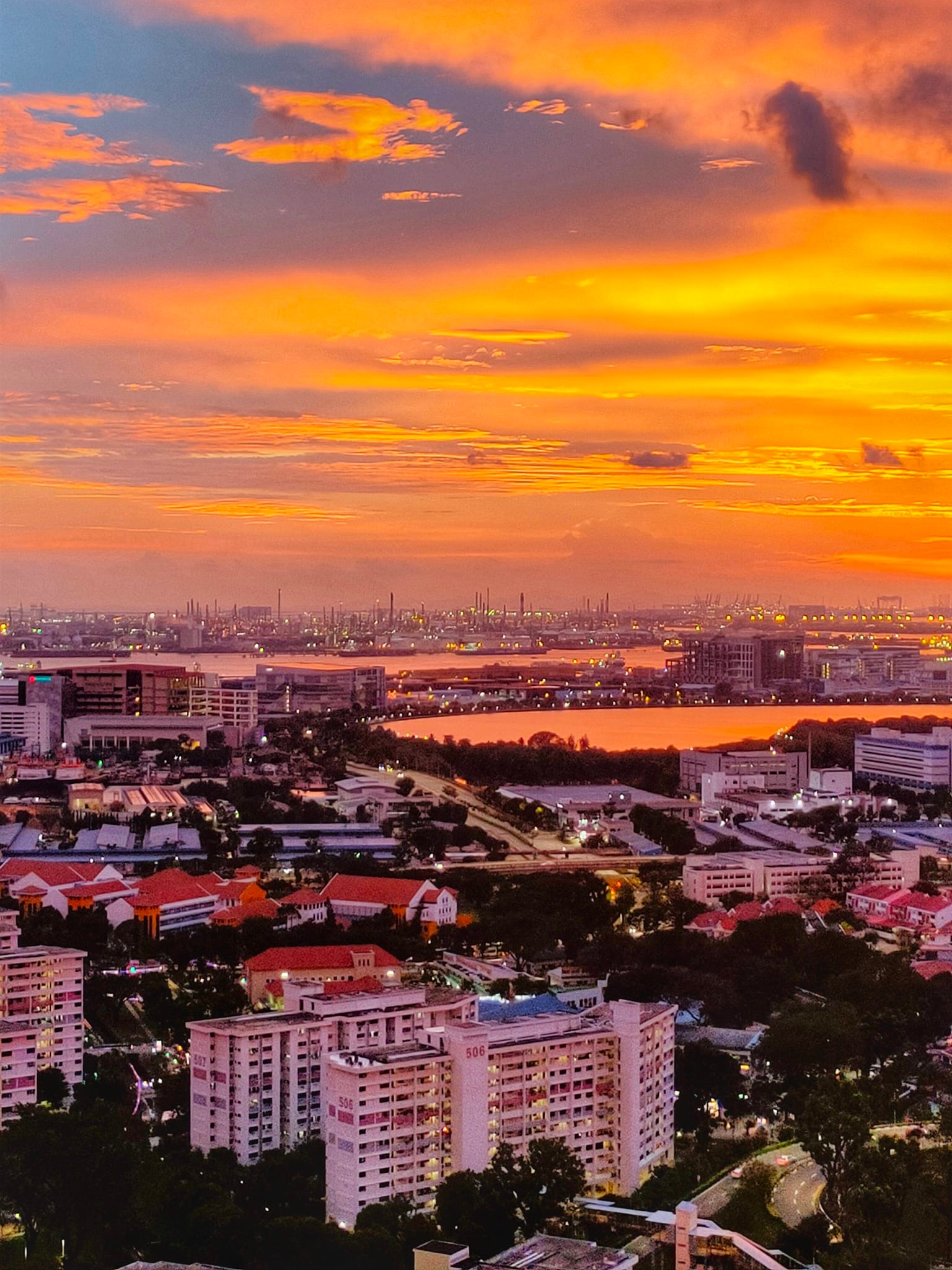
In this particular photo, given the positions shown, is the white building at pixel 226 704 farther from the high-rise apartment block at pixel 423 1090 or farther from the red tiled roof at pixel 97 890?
the high-rise apartment block at pixel 423 1090

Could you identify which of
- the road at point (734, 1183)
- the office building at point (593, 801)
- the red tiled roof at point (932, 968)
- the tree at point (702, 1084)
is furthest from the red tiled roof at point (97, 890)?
the road at point (734, 1183)

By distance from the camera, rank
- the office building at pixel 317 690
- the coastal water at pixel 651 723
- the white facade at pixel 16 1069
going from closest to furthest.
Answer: the white facade at pixel 16 1069, the coastal water at pixel 651 723, the office building at pixel 317 690

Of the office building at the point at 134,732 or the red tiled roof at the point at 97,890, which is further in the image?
the office building at the point at 134,732

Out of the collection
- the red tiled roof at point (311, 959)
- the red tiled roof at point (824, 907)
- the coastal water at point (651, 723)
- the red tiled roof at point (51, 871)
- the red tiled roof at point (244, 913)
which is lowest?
the coastal water at point (651, 723)

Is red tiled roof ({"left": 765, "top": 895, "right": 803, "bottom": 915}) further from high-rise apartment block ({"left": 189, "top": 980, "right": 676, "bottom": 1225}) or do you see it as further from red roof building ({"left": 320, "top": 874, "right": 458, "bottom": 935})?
high-rise apartment block ({"left": 189, "top": 980, "right": 676, "bottom": 1225})

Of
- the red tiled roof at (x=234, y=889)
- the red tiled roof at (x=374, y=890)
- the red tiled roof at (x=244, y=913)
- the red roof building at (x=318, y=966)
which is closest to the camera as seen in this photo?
the red roof building at (x=318, y=966)

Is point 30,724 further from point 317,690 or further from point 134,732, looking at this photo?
point 317,690

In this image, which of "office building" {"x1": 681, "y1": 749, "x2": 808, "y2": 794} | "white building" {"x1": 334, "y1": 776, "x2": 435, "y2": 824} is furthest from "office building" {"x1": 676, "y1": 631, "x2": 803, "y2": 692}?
"white building" {"x1": 334, "y1": 776, "x2": 435, "y2": 824}

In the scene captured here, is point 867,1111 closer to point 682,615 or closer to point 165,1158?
point 165,1158
